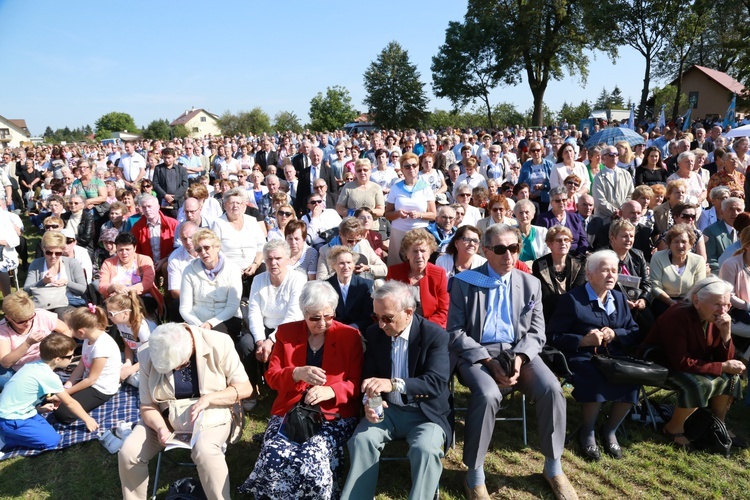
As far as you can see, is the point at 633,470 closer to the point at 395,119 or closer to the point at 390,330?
the point at 390,330

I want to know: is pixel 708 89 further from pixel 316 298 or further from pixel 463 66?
pixel 316 298

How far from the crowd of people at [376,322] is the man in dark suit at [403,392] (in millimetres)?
12

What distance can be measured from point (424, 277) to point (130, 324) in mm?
2632

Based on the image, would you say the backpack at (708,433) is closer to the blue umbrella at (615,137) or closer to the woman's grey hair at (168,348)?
the woman's grey hair at (168,348)

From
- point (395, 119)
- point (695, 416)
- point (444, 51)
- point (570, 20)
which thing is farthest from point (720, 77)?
point (695, 416)

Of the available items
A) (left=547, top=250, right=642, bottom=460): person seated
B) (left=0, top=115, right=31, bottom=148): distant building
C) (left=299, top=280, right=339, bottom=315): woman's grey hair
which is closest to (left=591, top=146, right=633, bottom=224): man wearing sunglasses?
(left=547, top=250, right=642, bottom=460): person seated

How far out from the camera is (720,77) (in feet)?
155

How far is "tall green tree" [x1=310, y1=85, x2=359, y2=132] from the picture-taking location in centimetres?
5397

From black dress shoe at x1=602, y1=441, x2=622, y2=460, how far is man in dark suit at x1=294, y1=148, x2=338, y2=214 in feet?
19.8

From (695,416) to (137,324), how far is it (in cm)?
462

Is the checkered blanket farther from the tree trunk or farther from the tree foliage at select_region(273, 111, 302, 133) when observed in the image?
the tree foliage at select_region(273, 111, 302, 133)

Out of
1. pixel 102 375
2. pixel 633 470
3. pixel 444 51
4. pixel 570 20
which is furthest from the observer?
pixel 444 51

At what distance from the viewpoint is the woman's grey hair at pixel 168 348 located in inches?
124

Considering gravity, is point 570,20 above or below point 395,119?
above
